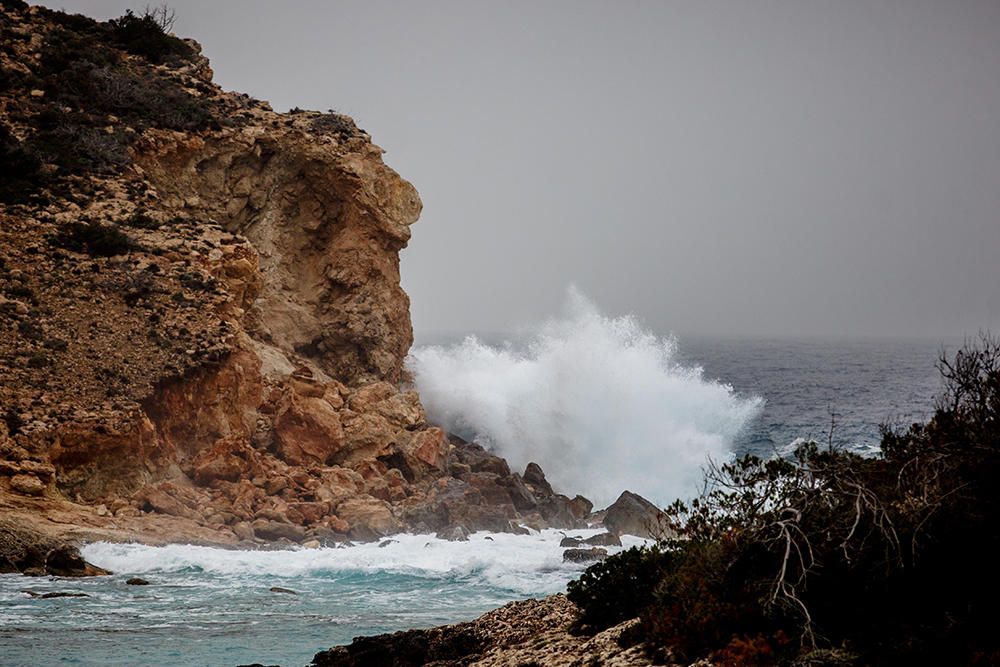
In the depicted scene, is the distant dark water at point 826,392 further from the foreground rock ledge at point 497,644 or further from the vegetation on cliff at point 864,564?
the vegetation on cliff at point 864,564

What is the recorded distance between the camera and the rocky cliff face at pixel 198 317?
75.9ft

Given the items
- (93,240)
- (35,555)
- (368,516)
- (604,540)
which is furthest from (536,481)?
(35,555)

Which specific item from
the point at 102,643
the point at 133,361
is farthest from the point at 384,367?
the point at 102,643

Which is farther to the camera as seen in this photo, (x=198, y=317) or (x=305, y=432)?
(x=305, y=432)

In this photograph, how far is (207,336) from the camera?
1038 inches

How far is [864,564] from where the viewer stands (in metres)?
7.59

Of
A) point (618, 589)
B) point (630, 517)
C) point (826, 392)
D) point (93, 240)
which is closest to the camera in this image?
point (618, 589)

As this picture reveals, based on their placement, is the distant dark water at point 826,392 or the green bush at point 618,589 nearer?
the green bush at point 618,589

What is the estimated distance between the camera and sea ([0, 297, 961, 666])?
1474 cm

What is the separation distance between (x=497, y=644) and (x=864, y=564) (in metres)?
5.03

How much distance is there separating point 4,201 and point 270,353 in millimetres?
9420

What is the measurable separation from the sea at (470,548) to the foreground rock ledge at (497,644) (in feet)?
9.22

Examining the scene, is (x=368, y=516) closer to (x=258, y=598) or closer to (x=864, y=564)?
(x=258, y=598)

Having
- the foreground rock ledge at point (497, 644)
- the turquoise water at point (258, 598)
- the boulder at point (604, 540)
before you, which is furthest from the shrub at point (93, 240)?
the foreground rock ledge at point (497, 644)
